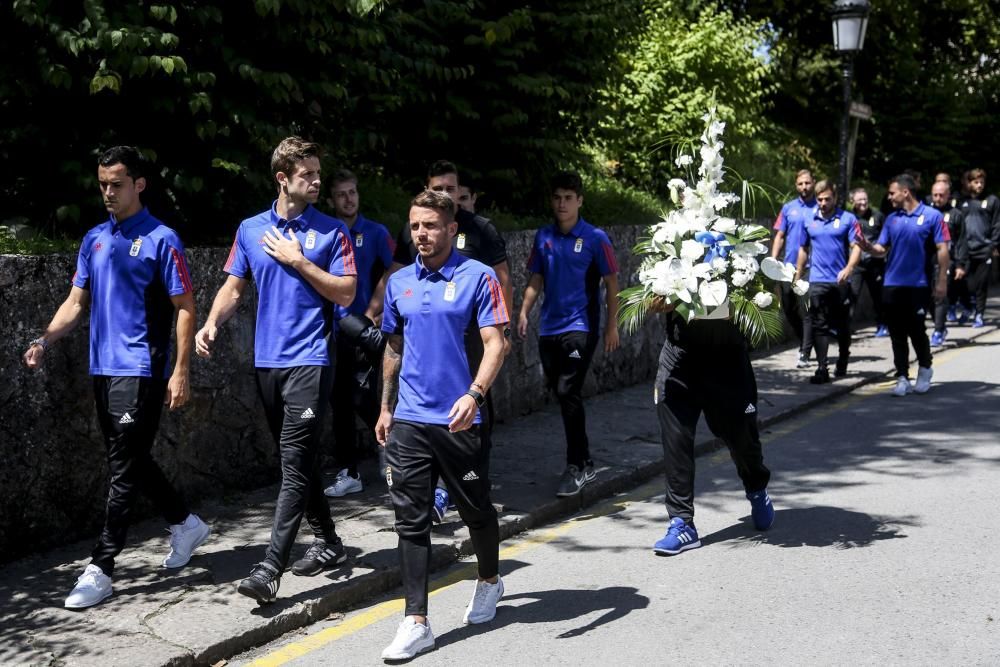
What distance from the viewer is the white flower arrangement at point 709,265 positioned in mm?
6336

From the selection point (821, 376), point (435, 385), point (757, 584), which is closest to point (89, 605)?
point (435, 385)

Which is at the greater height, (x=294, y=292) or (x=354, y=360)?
(x=294, y=292)

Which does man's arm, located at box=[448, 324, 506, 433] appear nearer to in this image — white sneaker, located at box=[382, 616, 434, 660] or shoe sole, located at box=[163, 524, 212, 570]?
white sneaker, located at box=[382, 616, 434, 660]

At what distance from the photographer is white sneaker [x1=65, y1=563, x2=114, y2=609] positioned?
5.46m

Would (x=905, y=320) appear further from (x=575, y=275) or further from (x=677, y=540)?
(x=677, y=540)

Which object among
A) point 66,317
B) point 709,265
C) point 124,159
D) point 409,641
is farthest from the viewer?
point 709,265

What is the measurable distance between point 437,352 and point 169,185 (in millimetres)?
3370

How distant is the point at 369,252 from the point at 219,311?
202 cm

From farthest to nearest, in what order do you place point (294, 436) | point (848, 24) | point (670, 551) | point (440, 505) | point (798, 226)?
point (848, 24) → point (798, 226) → point (440, 505) → point (670, 551) → point (294, 436)

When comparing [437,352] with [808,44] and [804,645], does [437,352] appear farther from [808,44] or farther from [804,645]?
[808,44]

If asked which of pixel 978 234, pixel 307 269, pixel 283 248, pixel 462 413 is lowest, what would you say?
pixel 462 413

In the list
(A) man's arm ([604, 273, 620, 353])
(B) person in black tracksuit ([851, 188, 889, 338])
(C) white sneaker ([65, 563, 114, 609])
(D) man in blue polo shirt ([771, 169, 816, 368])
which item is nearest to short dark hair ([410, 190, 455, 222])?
(C) white sneaker ([65, 563, 114, 609])

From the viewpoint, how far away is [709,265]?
250 inches

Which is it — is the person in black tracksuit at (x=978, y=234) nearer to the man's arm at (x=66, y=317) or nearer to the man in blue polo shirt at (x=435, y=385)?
the man in blue polo shirt at (x=435, y=385)
